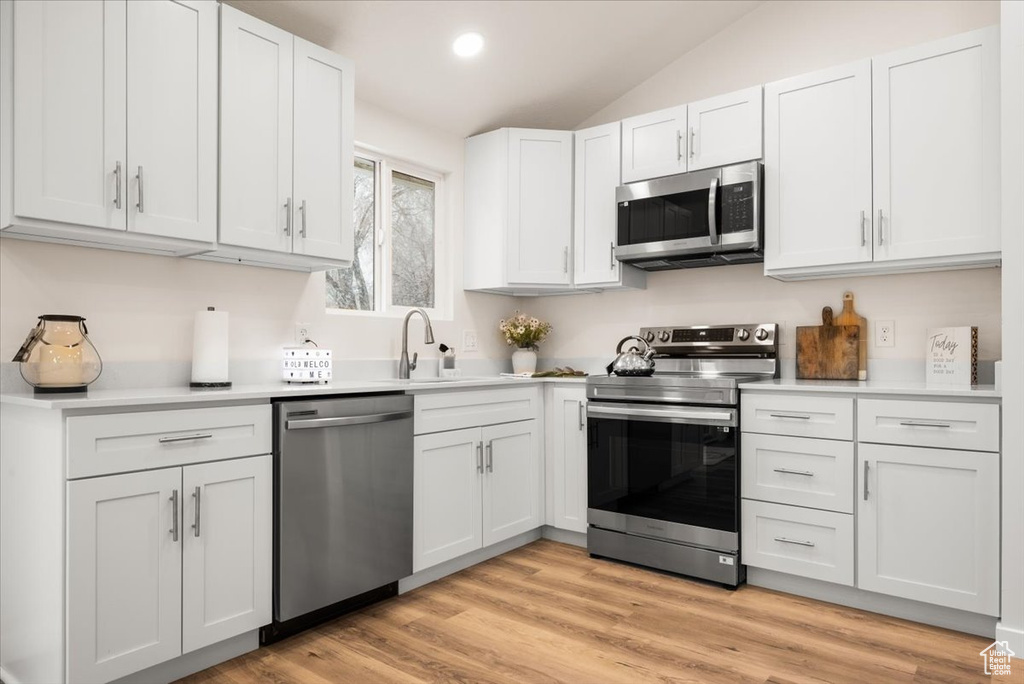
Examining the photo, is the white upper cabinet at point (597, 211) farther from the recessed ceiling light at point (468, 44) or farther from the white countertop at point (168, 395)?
the white countertop at point (168, 395)

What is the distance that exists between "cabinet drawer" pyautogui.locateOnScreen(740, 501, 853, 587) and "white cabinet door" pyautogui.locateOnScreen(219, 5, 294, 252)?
2.39 m

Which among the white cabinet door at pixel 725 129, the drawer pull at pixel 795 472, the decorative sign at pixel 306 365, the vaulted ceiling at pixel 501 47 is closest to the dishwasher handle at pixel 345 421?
the decorative sign at pixel 306 365

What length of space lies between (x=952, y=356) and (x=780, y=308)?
822 millimetres

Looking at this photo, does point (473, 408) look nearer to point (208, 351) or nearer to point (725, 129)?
point (208, 351)

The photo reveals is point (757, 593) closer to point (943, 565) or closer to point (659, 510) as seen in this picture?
point (659, 510)

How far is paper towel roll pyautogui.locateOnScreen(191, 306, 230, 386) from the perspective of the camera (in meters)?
2.59

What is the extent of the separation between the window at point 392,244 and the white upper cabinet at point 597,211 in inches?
33.2

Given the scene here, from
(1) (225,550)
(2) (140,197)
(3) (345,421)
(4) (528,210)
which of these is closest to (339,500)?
(3) (345,421)

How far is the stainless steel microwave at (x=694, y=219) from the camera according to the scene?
3193mm

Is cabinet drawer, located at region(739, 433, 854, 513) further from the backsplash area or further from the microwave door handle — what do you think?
the microwave door handle

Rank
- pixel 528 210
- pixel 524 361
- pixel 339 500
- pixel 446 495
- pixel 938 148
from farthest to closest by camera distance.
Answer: pixel 524 361 → pixel 528 210 → pixel 446 495 → pixel 938 148 → pixel 339 500

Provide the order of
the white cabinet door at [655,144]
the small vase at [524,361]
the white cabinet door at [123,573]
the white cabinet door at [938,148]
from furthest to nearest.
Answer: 1. the small vase at [524,361]
2. the white cabinet door at [655,144]
3. the white cabinet door at [938,148]
4. the white cabinet door at [123,573]

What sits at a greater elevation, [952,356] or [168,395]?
[952,356]

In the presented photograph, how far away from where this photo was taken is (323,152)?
289 cm
